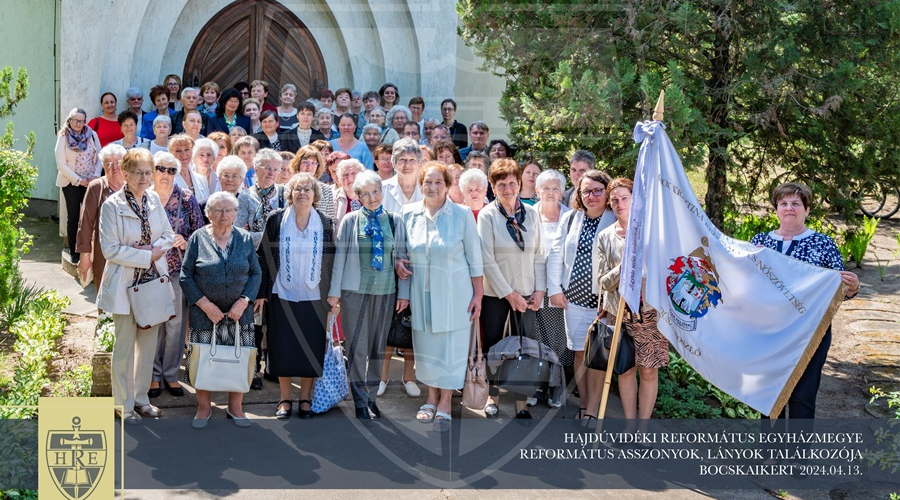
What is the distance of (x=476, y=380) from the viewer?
263 inches

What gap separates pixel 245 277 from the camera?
6.31m

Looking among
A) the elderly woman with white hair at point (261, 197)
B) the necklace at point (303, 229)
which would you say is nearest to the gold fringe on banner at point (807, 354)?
the necklace at point (303, 229)

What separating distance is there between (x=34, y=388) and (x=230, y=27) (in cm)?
664

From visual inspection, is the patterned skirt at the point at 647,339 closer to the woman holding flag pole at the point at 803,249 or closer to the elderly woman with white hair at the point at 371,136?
the woman holding flag pole at the point at 803,249

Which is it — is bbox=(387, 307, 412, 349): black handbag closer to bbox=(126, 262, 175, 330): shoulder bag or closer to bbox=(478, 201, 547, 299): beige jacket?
bbox=(478, 201, 547, 299): beige jacket

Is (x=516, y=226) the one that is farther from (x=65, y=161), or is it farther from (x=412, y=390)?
(x=65, y=161)

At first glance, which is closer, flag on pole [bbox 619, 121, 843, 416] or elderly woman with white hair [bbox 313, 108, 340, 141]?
flag on pole [bbox 619, 121, 843, 416]

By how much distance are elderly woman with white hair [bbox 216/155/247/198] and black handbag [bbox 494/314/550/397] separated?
2.45 meters

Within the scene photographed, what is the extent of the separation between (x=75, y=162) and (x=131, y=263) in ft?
11.3

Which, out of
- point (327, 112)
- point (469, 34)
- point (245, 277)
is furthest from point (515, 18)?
point (245, 277)

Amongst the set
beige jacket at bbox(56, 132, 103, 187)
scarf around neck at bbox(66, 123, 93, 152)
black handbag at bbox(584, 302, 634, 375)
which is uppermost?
scarf around neck at bbox(66, 123, 93, 152)

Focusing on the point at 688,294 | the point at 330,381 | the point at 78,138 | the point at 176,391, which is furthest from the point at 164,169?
the point at 688,294

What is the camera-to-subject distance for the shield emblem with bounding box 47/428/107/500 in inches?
199

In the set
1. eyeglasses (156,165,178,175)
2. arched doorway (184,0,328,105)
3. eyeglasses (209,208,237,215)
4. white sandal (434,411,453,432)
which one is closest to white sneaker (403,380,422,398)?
white sandal (434,411,453,432)
